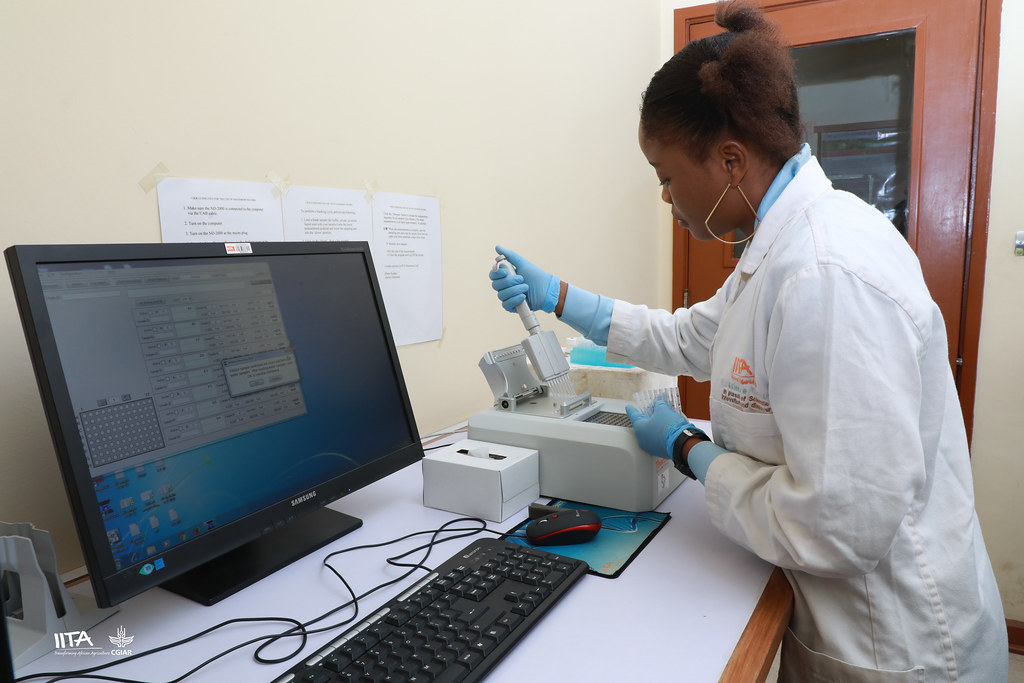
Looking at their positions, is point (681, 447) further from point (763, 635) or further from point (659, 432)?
point (763, 635)

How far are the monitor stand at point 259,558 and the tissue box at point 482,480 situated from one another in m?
0.13

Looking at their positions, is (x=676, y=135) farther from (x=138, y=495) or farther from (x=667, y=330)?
(x=138, y=495)

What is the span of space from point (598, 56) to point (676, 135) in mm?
1236

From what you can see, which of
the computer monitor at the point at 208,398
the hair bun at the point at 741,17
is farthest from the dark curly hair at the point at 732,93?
the computer monitor at the point at 208,398

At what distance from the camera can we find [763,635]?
2.22 ft

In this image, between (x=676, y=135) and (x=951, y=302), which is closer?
(x=676, y=135)

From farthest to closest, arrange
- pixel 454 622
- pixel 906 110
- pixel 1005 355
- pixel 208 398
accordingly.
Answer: pixel 906 110 < pixel 1005 355 < pixel 208 398 < pixel 454 622

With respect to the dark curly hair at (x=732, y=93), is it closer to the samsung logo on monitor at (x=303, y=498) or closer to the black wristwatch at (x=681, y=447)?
the black wristwatch at (x=681, y=447)

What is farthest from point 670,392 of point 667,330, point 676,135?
→ point 676,135

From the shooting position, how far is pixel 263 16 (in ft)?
3.41

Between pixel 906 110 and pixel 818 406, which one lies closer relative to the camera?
pixel 818 406

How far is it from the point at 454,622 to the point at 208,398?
391 mm

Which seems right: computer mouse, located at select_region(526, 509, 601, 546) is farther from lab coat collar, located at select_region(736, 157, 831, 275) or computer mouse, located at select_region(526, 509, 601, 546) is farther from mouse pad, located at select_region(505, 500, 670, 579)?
lab coat collar, located at select_region(736, 157, 831, 275)

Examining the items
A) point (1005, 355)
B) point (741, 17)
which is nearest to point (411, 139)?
point (741, 17)
